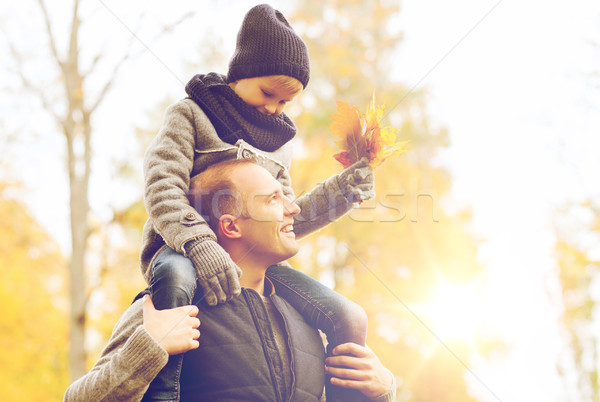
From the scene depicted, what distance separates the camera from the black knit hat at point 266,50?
2143 millimetres

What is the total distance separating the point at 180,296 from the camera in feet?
5.92

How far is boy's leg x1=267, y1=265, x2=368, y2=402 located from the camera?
218 cm

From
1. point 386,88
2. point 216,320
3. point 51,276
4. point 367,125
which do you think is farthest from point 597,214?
point 51,276

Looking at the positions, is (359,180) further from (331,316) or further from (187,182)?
(187,182)

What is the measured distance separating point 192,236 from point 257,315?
1.27 feet

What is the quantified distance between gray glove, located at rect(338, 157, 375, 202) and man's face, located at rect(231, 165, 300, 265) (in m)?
0.25

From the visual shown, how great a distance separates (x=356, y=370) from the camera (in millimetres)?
2160

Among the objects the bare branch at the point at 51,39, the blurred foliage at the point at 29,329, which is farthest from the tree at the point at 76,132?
the blurred foliage at the point at 29,329

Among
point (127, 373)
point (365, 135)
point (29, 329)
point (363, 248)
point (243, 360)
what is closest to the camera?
point (127, 373)

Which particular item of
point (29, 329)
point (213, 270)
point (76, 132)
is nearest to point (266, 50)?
point (213, 270)

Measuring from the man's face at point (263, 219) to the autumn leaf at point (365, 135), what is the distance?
340 millimetres

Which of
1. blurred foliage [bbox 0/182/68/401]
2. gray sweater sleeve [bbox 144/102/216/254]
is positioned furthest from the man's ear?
blurred foliage [bbox 0/182/68/401]

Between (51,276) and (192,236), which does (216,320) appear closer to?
(192,236)

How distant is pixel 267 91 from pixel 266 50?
0.15 m
